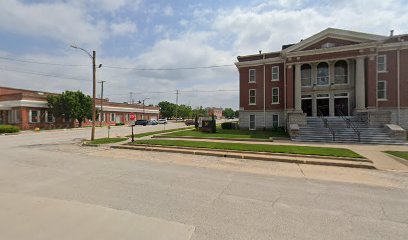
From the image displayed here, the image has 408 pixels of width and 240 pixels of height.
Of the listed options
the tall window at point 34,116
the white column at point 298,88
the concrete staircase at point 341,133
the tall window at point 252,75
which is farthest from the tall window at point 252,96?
the tall window at point 34,116

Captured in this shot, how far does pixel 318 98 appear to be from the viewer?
25531 millimetres

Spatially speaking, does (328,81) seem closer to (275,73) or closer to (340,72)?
(340,72)

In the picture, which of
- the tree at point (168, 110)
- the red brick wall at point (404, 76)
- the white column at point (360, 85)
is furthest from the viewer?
the tree at point (168, 110)

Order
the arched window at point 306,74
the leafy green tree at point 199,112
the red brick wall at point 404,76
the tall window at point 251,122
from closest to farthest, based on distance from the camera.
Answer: the red brick wall at point 404,76 < the arched window at point 306,74 < the tall window at point 251,122 < the leafy green tree at point 199,112

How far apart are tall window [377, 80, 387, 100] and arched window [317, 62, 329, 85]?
15.7 feet

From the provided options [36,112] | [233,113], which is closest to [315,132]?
[36,112]

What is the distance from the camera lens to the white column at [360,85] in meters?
21.8

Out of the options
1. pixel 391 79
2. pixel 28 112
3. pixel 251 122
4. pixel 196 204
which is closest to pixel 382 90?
pixel 391 79

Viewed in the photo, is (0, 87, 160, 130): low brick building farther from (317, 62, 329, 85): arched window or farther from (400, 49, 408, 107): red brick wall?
(400, 49, 408, 107): red brick wall

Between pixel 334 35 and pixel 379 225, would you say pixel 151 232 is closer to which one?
pixel 379 225

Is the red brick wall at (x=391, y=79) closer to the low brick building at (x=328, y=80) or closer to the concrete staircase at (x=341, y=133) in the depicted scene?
the low brick building at (x=328, y=80)

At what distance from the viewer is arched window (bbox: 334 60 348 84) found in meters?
24.8

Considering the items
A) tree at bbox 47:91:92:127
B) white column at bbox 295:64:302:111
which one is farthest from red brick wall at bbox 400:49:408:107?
tree at bbox 47:91:92:127

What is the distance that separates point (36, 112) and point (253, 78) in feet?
121
